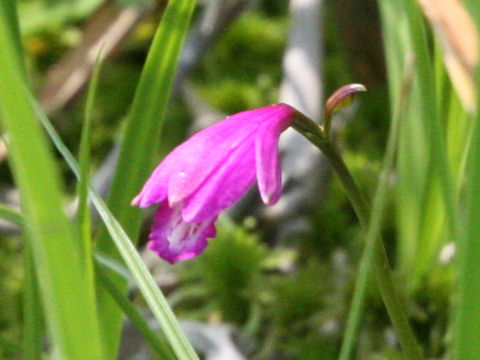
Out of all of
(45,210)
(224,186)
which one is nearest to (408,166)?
(224,186)

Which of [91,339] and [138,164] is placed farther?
[138,164]

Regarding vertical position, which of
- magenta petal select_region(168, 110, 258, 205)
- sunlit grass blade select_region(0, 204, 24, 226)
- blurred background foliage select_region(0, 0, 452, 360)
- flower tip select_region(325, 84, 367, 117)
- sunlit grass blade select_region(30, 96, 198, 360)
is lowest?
blurred background foliage select_region(0, 0, 452, 360)

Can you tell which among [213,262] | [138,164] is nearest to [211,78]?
[213,262]

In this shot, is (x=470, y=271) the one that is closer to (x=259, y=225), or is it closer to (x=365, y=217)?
(x=365, y=217)

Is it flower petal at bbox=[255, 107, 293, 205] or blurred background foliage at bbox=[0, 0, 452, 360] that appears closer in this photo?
flower petal at bbox=[255, 107, 293, 205]

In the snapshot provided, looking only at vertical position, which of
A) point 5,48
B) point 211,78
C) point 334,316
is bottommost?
point 334,316

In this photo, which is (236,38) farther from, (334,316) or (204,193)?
(204,193)

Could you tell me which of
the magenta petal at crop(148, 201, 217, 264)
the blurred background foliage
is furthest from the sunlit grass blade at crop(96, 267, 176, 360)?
the blurred background foliage

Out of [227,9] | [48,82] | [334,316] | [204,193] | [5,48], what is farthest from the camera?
[48,82]

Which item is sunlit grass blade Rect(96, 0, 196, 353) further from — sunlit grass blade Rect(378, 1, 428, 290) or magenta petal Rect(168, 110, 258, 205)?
sunlit grass blade Rect(378, 1, 428, 290)
